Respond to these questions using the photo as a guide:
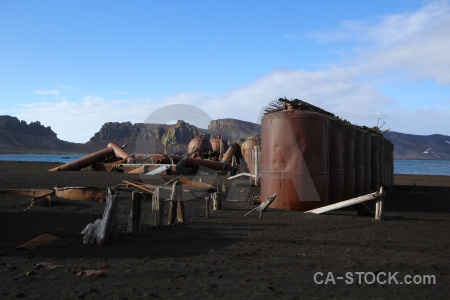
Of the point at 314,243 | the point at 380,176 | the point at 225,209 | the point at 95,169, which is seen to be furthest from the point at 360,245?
the point at 95,169

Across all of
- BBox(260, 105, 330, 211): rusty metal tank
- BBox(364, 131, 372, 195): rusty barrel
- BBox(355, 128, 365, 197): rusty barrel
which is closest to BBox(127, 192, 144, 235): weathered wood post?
BBox(260, 105, 330, 211): rusty metal tank

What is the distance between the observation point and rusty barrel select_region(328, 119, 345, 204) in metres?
16.9

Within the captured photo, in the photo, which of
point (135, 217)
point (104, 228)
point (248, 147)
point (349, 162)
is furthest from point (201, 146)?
point (104, 228)

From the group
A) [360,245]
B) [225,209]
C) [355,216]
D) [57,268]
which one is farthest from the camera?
[225,209]

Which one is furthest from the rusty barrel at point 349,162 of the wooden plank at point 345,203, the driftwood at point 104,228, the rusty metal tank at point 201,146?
the rusty metal tank at point 201,146

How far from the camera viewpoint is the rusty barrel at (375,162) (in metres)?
25.8

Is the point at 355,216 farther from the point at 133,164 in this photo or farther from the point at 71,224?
the point at 133,164

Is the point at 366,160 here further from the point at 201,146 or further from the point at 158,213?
the point at 201,146

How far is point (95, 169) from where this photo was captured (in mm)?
38281

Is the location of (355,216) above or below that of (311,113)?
below

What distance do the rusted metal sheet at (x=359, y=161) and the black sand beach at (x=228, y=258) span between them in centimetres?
660

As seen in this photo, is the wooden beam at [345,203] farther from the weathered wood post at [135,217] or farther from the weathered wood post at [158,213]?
the weathered wood post at [135,217]

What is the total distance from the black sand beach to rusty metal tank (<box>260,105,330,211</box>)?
1617mm

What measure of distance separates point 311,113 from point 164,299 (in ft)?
36.4
